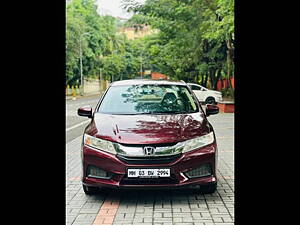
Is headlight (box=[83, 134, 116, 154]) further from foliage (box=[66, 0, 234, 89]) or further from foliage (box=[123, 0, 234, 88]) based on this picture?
foliage (box=[123, 0, 234, 88])

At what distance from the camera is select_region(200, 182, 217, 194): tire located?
5.69 m

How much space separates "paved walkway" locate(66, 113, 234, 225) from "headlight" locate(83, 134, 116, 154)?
749 millimetres

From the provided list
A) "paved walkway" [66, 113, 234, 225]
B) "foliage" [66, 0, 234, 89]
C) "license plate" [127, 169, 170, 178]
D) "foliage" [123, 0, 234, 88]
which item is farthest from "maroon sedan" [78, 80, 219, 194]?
"foliage" [123, 0, 234, 88]

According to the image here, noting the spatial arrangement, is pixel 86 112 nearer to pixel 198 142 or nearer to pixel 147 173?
pixel 147 173

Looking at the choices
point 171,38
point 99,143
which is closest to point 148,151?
point 99,143

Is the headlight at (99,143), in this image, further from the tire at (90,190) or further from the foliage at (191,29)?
the foliage at (191,29)

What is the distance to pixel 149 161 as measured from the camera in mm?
5195

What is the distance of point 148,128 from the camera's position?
5.52 m

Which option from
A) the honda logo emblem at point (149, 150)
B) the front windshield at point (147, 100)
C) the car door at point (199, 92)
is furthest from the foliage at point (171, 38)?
the honda logo emblem at point (149, 150)
